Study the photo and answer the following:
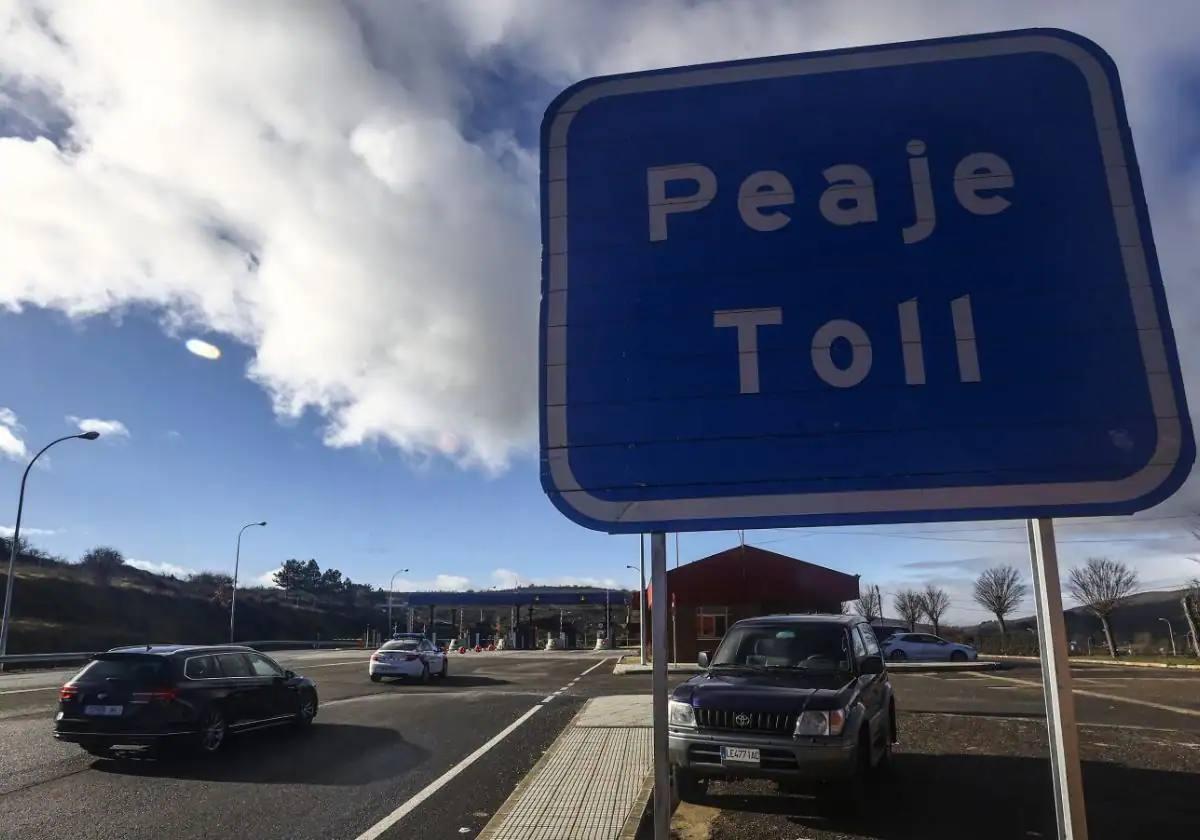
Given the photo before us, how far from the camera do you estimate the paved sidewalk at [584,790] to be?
6750 millimetres

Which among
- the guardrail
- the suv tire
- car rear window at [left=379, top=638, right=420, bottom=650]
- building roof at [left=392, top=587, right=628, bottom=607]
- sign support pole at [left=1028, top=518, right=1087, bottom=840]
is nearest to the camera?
sign support pole at [left=1028, top=518, right=1087, bottom=840]

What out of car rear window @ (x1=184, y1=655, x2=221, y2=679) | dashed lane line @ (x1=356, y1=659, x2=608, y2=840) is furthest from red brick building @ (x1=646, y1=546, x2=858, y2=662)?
car rear window @ (x1=184, y1=655, x2=221, y2=679)

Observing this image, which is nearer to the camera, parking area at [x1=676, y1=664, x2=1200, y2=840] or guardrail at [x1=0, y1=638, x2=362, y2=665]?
parking area at [x1=676, y1=664, x2=1200, y2=840]

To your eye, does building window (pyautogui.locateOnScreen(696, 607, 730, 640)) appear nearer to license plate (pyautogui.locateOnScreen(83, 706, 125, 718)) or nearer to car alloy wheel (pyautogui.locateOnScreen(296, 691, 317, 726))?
car alloy wheel (pyautogui.locateOnScreen(296, 691, 317, 726))

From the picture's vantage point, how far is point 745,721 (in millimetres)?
7512

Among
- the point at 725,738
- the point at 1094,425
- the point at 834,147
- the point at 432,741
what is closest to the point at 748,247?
the point at 834,147

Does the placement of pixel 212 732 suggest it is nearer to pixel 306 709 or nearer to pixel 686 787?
pixel 306 709

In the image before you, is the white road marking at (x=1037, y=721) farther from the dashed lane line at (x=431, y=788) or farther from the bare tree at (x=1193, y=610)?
the bare tree at (x=1193, y=610)

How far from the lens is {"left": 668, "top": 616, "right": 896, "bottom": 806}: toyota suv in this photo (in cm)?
723

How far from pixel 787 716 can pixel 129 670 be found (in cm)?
885

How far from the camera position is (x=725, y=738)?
24.5ft

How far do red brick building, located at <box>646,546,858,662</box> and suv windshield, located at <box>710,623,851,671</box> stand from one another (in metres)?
28.9

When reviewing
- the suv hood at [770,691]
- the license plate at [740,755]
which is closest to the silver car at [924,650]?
the suv hood at [770,691]

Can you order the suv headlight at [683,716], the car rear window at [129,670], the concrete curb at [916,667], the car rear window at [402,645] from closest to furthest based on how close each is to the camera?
1. the suv headlight at [683,716]
2. the car rear window at [129,670]
3. the car rear window at [402,645]
4. the concrete curb at [916,667]
